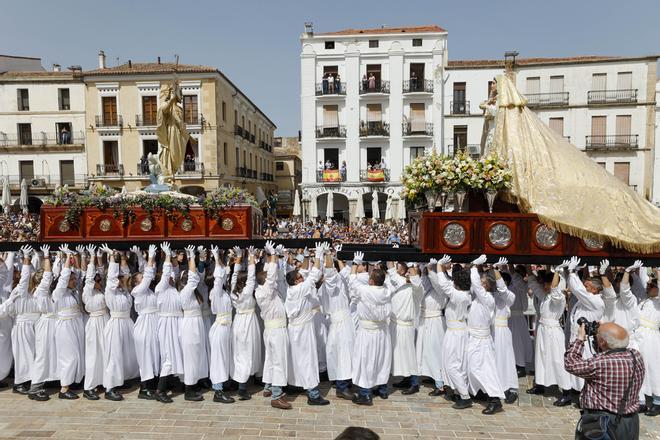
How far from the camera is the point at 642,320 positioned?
22.5 feet

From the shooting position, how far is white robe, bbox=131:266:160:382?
7.07m

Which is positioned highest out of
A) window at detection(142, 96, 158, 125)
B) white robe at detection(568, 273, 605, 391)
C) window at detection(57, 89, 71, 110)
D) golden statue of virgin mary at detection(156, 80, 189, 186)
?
window at detection(57, 89, 71, 110)

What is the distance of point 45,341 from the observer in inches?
284

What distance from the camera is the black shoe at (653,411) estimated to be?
21.9 ft

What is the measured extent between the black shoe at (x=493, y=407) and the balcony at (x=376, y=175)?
2570 centimetres

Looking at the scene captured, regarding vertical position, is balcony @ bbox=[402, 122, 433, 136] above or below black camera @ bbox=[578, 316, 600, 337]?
above

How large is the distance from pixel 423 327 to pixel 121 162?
30.4m

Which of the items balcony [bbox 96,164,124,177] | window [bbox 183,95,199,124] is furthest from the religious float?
balcony [bbox 96,164,124,177]

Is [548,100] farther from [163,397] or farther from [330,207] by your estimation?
[163,397]

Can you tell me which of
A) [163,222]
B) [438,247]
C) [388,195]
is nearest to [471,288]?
[438,247]

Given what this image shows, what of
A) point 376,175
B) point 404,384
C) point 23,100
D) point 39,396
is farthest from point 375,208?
point 23,100

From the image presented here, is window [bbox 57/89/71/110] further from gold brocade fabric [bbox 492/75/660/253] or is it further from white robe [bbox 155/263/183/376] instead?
gold brocade fabric [bbox 492/75/660/253]

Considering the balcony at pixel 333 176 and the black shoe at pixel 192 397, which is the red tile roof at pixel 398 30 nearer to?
the balcony at pixel 333 176

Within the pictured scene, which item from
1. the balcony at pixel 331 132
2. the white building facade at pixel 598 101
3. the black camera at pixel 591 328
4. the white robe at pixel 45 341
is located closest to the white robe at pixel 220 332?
the white robe at pixel 45 341
